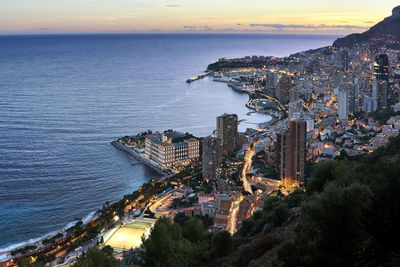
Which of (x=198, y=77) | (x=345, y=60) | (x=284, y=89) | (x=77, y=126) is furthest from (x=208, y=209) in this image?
(x=345, y=60)

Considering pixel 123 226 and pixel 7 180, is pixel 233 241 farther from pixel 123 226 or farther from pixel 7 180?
pixel 7 180

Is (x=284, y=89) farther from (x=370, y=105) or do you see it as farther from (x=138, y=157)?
(x=138, y=157)

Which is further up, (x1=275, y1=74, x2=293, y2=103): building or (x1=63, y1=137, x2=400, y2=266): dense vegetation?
(x1=63, y1=137, x2=400, y2=266): dense vegetation

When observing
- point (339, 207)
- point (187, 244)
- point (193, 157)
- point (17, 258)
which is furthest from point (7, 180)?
point (339, 207)

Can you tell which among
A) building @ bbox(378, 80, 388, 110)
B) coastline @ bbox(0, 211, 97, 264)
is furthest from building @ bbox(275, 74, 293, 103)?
coastline @ bbox(0, 211, 97, 264)

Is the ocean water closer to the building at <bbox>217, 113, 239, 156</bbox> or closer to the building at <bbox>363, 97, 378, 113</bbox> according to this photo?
the building at <bbox>217, 113, 239, 156</bbox>

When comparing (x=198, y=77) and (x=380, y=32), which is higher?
(x=380, y=32)

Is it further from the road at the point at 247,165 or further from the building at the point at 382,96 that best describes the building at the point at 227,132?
the building at the point at 382,96
